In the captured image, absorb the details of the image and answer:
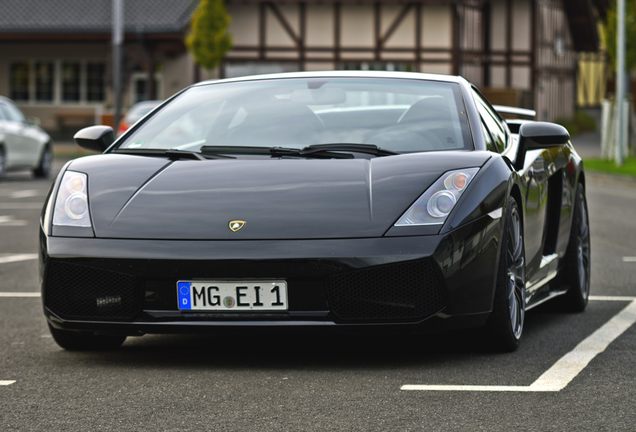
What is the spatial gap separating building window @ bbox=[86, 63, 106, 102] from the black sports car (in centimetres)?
3580

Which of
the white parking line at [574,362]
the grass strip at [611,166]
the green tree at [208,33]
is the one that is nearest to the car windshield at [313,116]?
the white parking line at [574,362]

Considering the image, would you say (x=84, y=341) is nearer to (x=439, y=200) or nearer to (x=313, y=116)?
(x=313, y=116)

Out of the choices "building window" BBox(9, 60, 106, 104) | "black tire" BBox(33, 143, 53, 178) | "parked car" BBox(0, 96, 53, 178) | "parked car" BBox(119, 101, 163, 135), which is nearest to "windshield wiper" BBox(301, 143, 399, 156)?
"parked car" BBox(0, 96, 53, 178)

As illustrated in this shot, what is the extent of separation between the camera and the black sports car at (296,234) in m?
4.27

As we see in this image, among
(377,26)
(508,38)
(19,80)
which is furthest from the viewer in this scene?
(19,80)

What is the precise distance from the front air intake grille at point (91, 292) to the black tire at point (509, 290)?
1.45 metres

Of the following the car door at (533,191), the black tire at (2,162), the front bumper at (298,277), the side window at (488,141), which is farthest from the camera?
the black tire at (2,162)

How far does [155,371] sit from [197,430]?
1001mm

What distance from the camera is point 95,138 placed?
17.9 feet

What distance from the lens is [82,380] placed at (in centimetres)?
430

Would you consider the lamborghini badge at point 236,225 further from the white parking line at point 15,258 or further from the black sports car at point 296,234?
the white parking line at point 15,258

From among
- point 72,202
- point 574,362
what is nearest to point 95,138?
point 72,202

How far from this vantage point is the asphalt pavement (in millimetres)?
3625

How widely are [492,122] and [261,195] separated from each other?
1565 mm
